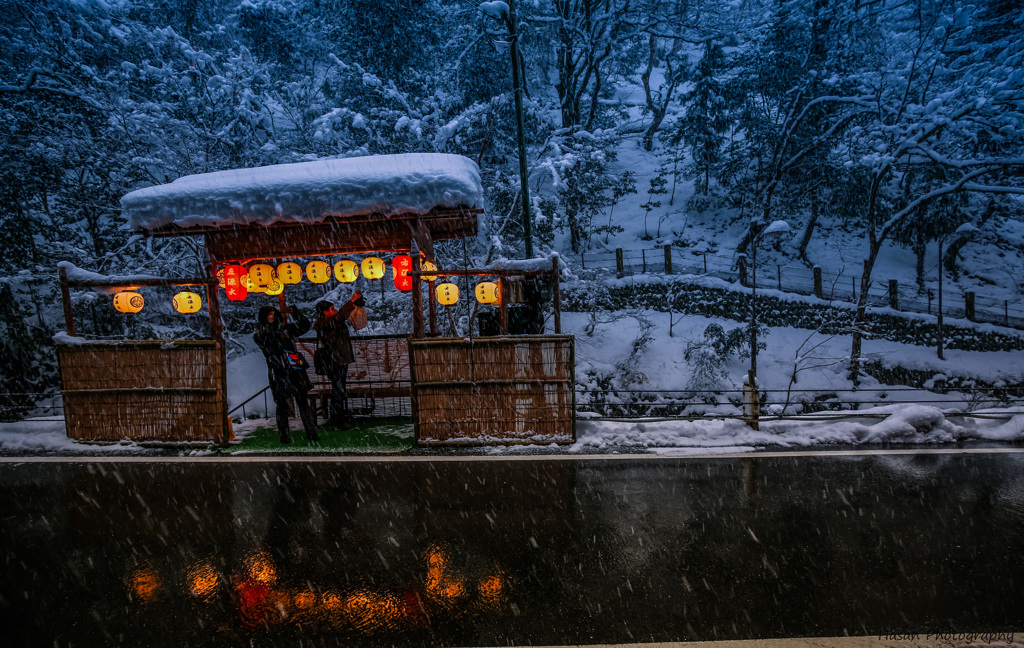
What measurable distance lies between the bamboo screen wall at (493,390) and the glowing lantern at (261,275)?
4000 mm

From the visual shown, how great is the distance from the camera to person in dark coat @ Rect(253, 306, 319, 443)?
23.0 ft

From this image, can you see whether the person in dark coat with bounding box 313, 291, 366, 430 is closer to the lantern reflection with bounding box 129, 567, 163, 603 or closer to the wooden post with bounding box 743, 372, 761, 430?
the lantern reflection with bounding box 129, 567, 163, 603

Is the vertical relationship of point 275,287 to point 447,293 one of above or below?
above

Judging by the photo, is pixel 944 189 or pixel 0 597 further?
pixel 944 189

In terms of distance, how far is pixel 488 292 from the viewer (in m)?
8.94

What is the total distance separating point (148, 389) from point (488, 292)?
5.73m

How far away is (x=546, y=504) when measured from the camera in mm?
4914

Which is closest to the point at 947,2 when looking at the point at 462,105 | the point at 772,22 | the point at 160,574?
the point at 772,22

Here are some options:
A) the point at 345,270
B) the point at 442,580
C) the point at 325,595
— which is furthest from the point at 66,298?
the point at 442,580

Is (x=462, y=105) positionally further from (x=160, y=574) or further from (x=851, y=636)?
(x=851, y=636)

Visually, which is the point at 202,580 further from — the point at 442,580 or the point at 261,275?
the point at 261,275

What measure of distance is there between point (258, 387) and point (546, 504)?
46.6 ft

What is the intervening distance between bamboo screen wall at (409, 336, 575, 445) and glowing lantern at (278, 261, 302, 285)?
12.3ft

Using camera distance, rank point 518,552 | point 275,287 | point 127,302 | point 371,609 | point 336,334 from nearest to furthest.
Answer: point 371,609 → point 518,552 → point 336,334 → point 127,302 → point 275,287
